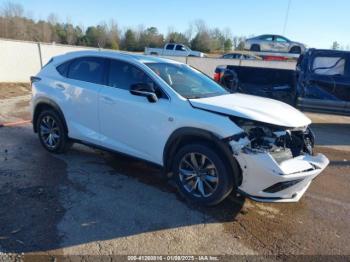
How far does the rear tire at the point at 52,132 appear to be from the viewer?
5594 millimetres

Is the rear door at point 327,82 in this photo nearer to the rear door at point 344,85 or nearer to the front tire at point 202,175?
the rear door at point 344,85

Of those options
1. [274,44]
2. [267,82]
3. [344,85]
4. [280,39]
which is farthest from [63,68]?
[280,39]

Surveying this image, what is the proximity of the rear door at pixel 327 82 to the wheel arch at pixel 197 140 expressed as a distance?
6.03 meters

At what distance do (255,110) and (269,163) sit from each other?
27.9 inches

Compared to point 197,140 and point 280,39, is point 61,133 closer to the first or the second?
point 197,140

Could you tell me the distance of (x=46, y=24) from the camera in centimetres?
7381

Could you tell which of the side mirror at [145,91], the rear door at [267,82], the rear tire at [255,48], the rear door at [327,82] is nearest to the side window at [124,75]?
the side mirror at [145,91]

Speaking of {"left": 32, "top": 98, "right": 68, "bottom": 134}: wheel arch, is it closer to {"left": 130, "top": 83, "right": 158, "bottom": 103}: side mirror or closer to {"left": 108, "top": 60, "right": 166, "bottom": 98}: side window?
{"left": 108, "top": 60, "right": 166, "bottom": 98}: side window

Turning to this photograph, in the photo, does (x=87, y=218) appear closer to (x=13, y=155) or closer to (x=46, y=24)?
(x=13, y=155)

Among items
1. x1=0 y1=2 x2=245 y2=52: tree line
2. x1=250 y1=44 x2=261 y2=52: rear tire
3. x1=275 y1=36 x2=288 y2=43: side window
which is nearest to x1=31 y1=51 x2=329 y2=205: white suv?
x1=250 y1=44 x2=261 y2=52: rear tire

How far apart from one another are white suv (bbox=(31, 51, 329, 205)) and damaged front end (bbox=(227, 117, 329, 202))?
1 cm

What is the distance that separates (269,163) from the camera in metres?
3.57

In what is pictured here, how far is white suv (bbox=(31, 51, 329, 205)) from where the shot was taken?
3732 millimetres

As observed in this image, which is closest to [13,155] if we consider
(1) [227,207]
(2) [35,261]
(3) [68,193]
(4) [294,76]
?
(3) [68,193]
